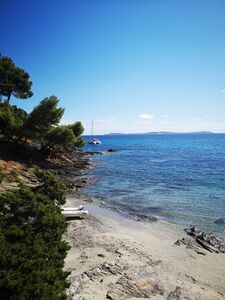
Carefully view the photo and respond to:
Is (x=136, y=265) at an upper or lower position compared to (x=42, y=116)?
lower

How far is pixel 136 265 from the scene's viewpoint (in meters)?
12.4

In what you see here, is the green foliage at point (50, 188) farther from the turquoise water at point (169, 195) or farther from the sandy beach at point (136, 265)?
the turquoise water at point (169, 195)


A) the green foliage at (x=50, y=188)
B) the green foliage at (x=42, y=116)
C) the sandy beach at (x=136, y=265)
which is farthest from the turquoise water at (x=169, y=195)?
the green foliage at (x=42, y=116)

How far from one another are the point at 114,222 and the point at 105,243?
5.13m

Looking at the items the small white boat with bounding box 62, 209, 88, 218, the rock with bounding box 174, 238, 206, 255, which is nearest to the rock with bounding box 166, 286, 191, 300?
the rock with bounding box 174, 238, 206, 255

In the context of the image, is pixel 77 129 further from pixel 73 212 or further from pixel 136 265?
pixel 136 265

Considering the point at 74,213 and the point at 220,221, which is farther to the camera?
the point at 220,221

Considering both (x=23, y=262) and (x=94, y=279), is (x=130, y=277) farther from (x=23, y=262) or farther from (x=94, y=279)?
(x=23, y=262)

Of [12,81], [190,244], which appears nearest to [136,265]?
[190,244]

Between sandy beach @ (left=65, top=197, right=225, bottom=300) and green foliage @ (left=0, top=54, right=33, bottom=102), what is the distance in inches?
1206

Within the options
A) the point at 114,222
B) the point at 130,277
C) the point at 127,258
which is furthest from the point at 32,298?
the point at 114,222

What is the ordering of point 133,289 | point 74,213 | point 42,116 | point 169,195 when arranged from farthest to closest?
point 42,116, point 169,195, point 74,213, point 133,289

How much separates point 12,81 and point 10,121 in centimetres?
839

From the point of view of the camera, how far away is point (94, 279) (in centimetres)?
1045
